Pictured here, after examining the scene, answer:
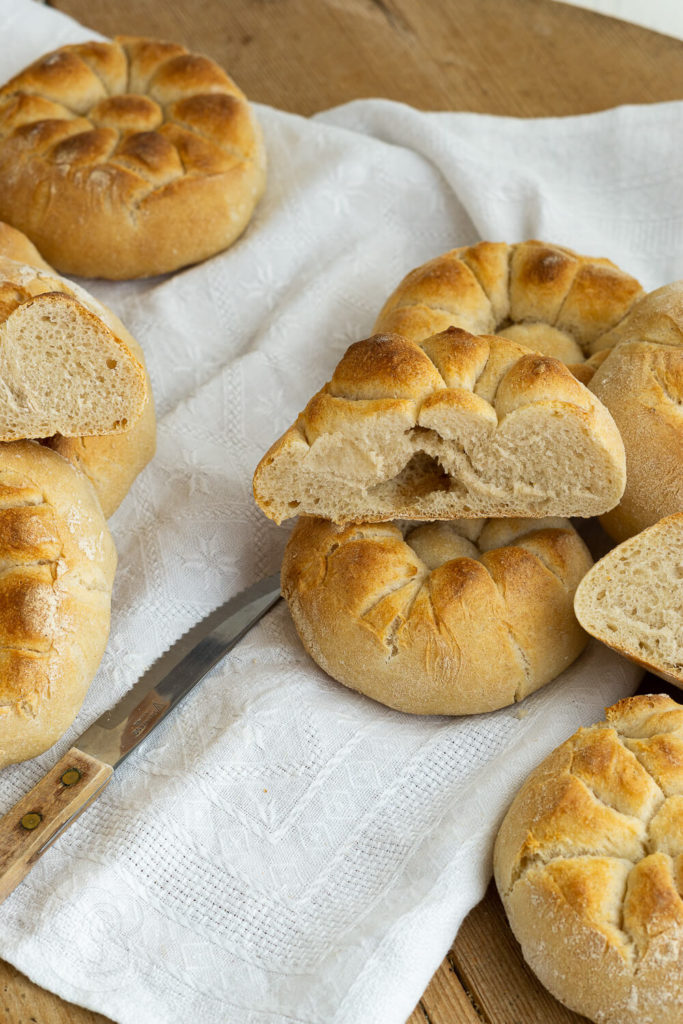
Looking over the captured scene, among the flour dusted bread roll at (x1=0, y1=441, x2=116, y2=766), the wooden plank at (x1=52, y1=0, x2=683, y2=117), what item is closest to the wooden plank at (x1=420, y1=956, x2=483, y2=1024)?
the flour dusted bread roll at (x1=0, y1=441, x2=116, y2=766)

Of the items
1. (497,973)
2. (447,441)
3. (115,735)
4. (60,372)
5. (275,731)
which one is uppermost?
(60,372)

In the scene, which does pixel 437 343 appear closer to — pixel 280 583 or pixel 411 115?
pixel 280 583

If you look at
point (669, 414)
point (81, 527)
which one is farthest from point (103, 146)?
point (669, 414)

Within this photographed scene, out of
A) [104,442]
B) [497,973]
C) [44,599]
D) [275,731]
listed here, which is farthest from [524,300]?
[497,973]

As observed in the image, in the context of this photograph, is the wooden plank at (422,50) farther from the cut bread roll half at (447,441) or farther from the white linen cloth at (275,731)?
the cut bread roll half at (447,441)

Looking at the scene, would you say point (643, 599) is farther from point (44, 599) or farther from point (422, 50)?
point (422, 50)
